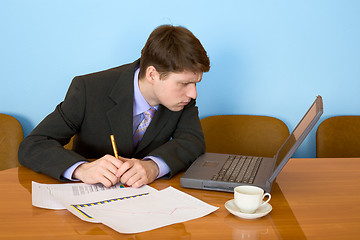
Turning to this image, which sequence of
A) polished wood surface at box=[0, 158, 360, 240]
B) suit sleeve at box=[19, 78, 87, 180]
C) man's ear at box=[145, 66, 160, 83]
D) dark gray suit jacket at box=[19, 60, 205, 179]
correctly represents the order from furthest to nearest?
1. man's ear at box=[145, 66, 160, 83]
2. dark gray suit jacket at box=[19, 60, 205, 179]
3. suit sleeve at box=[19, 78, 87, 180]
4. polished wood surface at box=[0, 158, 360, 240]

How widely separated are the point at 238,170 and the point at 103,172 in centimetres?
45

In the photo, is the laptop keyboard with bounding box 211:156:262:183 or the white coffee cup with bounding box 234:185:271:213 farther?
the laptop keyboard with bounding box 211:156:262:183

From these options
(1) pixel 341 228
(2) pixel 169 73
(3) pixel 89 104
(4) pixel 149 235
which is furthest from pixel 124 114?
(1) pixel 341 228

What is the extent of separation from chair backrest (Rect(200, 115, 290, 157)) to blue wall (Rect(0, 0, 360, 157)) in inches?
5.7

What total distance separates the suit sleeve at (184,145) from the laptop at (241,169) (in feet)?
0.17

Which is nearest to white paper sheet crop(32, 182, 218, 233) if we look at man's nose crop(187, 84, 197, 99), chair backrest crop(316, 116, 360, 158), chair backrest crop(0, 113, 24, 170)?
man's nose crop(187, 84, 197, 99)

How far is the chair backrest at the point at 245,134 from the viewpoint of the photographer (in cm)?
227

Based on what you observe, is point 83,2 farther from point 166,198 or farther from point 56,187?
point 166,198

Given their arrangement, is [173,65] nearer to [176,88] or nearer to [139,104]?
[176,88]

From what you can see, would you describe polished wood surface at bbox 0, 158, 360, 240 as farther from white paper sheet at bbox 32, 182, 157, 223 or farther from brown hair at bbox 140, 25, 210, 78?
brown hair at bbox 140, 25, 210, 78

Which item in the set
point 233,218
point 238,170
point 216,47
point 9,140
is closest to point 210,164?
point 238,170

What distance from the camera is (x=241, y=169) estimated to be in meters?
1.33

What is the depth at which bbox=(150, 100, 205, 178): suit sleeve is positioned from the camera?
1.40 metres

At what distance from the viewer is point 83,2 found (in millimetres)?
2238
